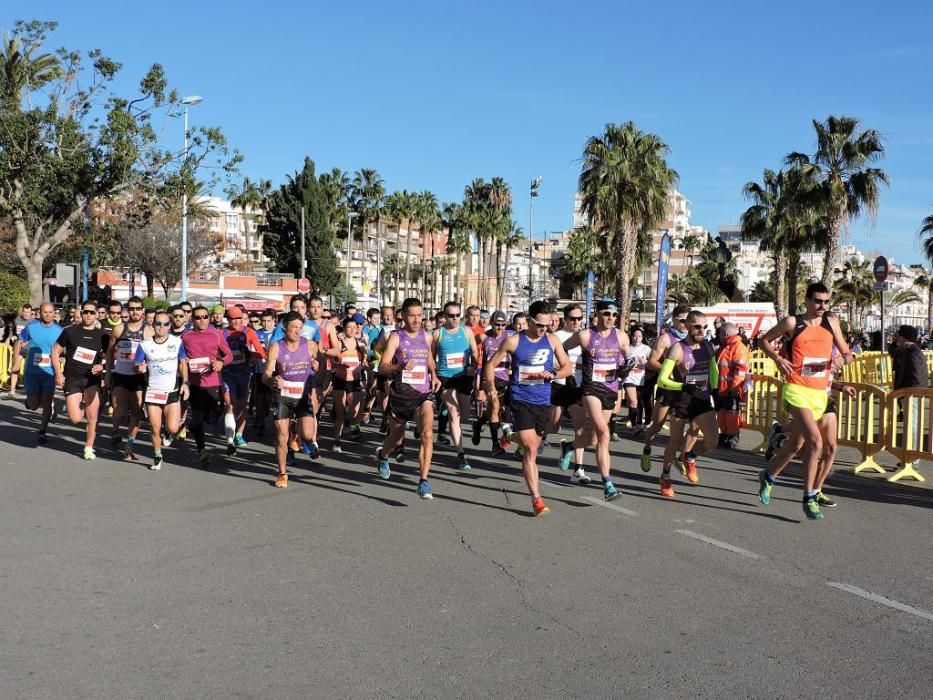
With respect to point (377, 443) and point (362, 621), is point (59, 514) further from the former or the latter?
point (377, 443)

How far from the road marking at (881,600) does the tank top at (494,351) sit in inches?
252

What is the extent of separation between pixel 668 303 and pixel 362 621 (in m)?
85.6

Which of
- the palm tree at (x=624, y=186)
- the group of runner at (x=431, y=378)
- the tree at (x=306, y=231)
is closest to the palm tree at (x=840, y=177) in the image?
the palm tree at (x=624, y=186)

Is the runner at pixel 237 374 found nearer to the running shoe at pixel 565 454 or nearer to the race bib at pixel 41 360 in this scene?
the race bib at pixel 41 360

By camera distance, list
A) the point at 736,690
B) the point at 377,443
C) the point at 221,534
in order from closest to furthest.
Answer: the point at 736,690, the point at 221,534, the point at 377,443

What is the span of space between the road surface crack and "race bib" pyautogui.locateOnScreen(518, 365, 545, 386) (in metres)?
1.46

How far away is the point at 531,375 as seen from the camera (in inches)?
337

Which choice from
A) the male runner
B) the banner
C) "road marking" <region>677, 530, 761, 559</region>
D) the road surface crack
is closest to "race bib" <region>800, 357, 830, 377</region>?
"road marking" <region>677, 530, 761, 559</region>

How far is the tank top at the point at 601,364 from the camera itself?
31.2 ft

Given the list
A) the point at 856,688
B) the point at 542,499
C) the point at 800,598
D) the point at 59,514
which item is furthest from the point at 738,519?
the point at 59,514

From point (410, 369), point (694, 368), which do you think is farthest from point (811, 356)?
point (410, 369)

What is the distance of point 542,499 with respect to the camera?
8.80 metres

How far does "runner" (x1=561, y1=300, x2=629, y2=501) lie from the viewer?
30.6 ft

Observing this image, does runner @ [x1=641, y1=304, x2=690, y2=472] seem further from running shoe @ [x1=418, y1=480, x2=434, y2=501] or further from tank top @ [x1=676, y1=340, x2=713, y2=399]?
running shoe @ [x1=418, y1=480, x2=434, y2=501]
